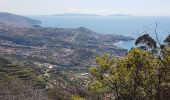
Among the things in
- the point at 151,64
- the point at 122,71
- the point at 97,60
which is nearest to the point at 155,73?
the point at 151,64

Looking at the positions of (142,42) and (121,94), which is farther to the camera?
(142,42)

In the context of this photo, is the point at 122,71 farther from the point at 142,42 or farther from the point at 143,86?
the point at 142,42

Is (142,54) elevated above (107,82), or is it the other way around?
(142,54)

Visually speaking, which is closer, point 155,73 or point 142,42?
point 155,73

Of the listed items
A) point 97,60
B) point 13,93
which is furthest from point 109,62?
point 13,93

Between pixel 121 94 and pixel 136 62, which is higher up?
pixel 136 62

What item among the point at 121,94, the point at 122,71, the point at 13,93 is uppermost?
the point at 122,71

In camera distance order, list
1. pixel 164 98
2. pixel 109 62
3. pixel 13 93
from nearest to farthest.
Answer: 1. pixel 164 98
2. pixel 109 62
3. pixel 13 93

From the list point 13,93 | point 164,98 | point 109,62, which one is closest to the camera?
point 164,98

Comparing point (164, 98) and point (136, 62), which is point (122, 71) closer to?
point (136, 62)
